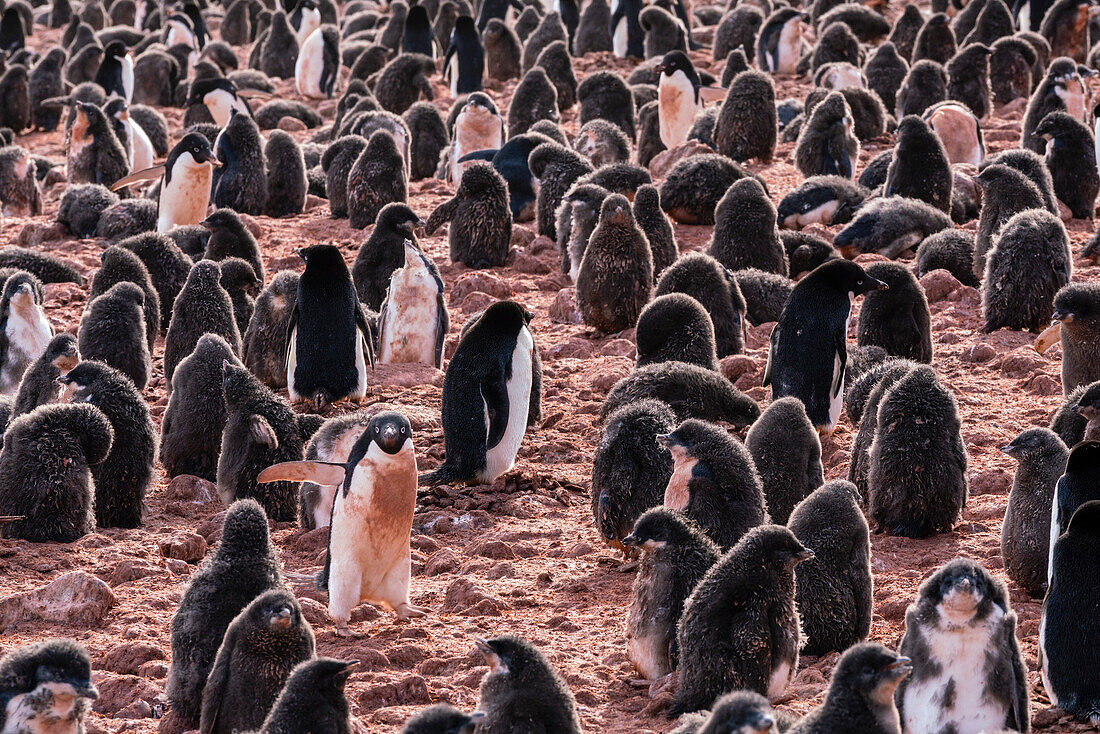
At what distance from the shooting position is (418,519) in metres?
7.03

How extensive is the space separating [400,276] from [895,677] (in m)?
5.34

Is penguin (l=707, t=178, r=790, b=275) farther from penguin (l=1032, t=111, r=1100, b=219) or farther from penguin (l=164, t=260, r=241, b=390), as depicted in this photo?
penguin (l=164, t=260, r=241, b=390)

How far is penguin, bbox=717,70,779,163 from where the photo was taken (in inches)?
541

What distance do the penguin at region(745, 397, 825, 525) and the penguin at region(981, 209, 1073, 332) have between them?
10.1 feet

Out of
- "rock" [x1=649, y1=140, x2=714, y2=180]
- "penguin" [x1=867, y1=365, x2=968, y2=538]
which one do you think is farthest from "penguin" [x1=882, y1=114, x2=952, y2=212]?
"penguin" [x1=867, y1=365, x2=968, y2=538]

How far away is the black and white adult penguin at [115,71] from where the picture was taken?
1939 cm

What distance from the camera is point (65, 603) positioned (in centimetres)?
595

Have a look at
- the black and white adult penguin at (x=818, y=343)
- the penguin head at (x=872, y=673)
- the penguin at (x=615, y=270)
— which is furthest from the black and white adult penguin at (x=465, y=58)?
the penguin head at (x=872, y=673)

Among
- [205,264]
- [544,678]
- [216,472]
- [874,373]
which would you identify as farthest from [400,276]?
[544,678]

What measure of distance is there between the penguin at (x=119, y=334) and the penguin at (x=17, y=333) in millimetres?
432

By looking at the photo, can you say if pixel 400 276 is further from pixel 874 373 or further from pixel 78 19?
pixel 78 19

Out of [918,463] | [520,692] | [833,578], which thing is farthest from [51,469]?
[918,463]

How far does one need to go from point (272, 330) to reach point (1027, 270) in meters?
4.61

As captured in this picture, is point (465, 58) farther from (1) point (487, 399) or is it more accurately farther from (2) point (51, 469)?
(2) point (51, 469)
